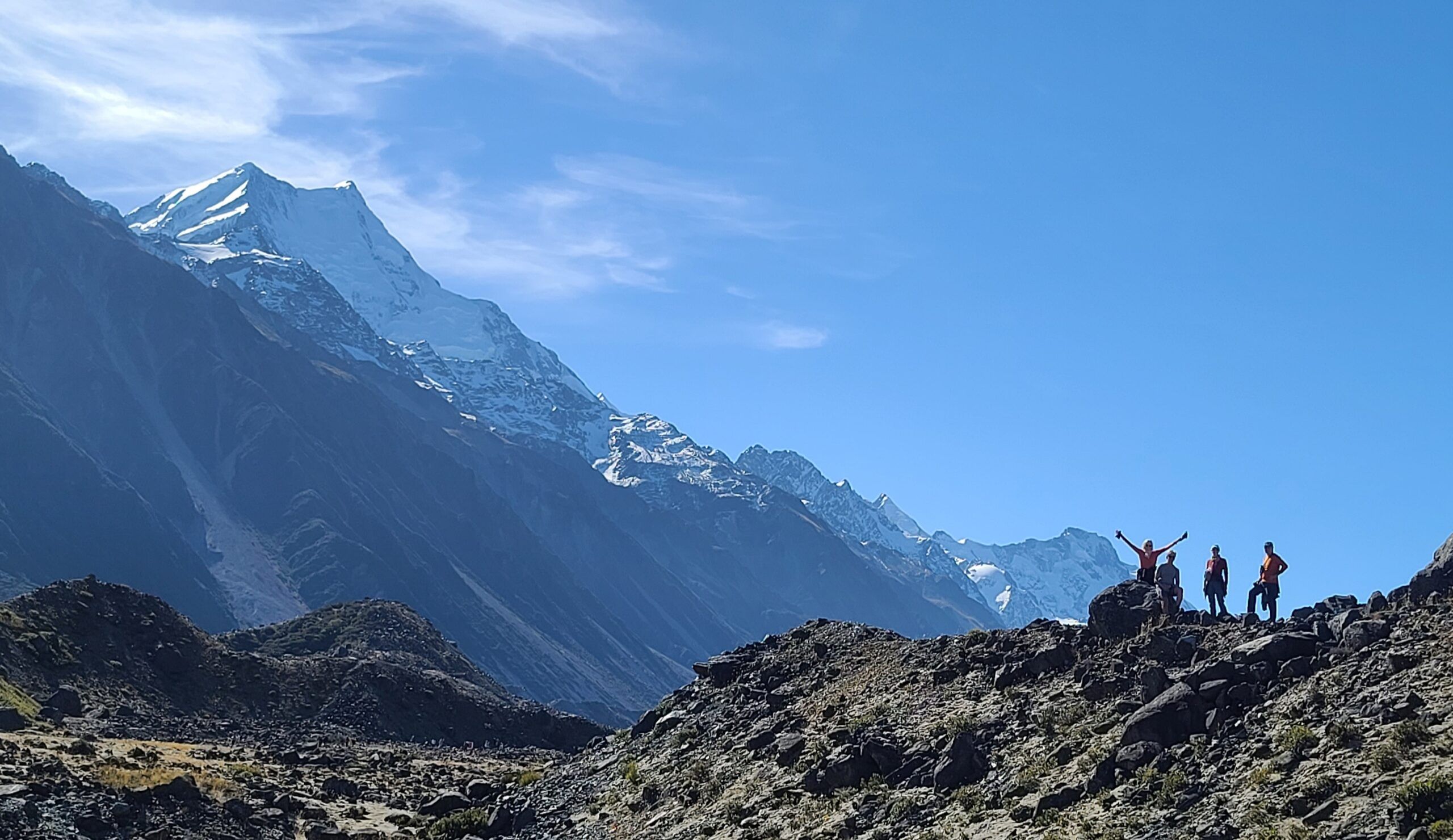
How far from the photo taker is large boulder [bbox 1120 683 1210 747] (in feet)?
95.5

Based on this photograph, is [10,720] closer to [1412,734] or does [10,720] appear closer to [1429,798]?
[1412,734]

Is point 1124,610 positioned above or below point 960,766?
above

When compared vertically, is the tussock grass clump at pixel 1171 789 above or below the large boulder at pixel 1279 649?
below

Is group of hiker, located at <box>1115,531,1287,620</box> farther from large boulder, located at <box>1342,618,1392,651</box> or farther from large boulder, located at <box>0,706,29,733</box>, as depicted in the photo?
large boulder, located at <box>0,706,29,733</box>

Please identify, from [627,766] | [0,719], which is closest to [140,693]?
[0,719]

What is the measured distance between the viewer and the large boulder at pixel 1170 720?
2911cm

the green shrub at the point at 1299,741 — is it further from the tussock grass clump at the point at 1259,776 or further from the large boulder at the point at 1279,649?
the large boulder at the point at 1279,649

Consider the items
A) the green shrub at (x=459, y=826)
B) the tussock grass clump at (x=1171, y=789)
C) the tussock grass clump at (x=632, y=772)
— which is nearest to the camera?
the tussock grass clump at (x=1171, y=789)

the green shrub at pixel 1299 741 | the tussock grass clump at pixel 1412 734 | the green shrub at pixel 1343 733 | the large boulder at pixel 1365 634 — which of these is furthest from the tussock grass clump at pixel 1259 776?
the large boulder at pixel 1365 634

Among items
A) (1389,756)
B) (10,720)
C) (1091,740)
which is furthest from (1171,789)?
(10,720)

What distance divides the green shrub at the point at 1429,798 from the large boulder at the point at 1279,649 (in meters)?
7.27

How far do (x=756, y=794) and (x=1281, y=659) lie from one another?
49.5ft

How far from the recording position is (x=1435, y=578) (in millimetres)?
31625

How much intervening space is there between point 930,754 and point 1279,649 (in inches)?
360
